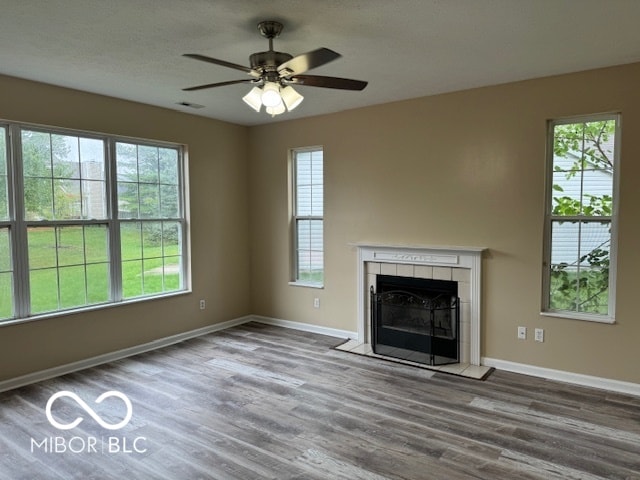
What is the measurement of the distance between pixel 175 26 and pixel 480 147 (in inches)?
112

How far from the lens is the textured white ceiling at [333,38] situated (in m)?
2.41

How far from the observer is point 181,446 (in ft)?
8.95

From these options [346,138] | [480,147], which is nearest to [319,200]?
[346,138]

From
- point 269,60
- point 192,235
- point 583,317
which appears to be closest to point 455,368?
point 583,317

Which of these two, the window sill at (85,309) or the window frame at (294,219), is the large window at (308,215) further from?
the window sill at (85,309)

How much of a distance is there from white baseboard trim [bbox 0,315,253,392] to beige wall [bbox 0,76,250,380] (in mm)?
50

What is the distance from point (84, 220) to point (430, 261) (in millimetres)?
3451

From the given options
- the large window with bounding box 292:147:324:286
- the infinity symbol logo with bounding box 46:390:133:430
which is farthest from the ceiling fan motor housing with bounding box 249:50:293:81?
the large window with bounding box 292:147:324:286

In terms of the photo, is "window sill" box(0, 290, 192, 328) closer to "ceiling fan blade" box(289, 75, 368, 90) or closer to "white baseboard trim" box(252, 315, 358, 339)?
"white baseboard trim" box(252, 315, 358, 339)

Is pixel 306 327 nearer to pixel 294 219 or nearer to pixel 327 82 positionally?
pixel 294 219

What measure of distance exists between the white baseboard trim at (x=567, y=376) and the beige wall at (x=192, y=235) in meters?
3.31

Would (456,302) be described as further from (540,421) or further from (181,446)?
(181,446)

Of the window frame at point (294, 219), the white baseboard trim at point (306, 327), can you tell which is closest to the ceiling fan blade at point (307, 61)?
the window frame at point (294, 219)

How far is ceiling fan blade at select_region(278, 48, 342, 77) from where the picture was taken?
2.18m
